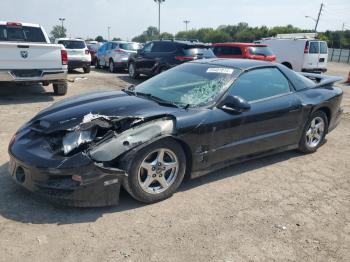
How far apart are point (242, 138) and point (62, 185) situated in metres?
2.15

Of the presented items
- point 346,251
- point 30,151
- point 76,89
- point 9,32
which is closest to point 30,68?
point 9,32

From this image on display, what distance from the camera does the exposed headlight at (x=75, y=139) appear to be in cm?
333

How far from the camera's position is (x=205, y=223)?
3.34m

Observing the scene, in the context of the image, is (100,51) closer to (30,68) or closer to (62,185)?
(30,68)

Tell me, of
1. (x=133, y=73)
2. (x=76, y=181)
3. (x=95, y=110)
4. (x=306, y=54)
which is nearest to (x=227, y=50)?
(x=133, y=73)

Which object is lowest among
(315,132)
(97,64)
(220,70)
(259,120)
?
(97,64)

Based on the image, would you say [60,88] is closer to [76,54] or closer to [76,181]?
[76,54]

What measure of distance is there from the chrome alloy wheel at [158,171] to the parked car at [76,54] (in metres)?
12.3

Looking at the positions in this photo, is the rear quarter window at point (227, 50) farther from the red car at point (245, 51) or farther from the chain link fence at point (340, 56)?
the chain link fence at point (340, 56)

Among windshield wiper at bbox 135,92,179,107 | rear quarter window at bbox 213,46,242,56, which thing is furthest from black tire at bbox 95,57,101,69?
windshield wiper at bbox 135,92,179,107

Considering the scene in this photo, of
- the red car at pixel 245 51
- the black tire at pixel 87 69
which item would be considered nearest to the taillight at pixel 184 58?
the red car at pixel 245 51

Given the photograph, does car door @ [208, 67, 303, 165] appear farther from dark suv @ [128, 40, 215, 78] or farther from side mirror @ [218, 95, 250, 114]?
dark suv @ [128, 40, 215, 78]

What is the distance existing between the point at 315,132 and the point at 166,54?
7.53 metres

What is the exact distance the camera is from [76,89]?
10977 millimetres
